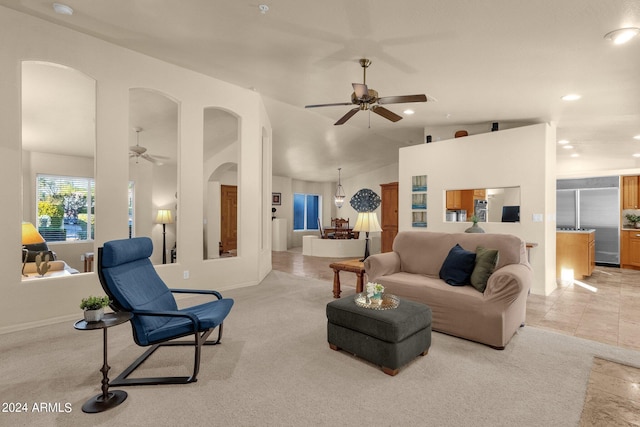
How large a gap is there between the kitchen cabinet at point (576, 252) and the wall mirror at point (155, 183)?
24.5ft

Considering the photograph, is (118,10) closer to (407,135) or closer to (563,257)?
(407,135)

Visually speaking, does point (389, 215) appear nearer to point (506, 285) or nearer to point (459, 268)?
point (459, 268)

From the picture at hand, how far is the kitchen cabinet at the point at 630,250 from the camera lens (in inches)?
270

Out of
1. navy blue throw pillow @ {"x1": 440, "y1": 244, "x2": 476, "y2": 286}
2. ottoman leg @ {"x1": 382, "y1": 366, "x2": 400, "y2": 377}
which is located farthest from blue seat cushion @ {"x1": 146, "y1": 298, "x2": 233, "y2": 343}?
navy blue throw pillow @ {"x1": 440, "y1": 244, "x2": 476, "y2": 286}

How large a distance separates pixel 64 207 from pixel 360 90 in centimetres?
676

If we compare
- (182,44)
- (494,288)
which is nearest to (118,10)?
(182,44)

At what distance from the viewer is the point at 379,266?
375 cm

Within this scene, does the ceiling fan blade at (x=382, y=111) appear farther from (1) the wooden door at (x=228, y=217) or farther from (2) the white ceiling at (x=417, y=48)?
(1) the wooden door at (x=228, y=217)

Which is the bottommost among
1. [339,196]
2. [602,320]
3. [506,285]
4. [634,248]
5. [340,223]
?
[602,320]

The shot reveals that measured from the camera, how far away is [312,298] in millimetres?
4414

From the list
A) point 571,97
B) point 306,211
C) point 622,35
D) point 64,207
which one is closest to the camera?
point 622,35

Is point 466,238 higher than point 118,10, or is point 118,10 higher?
point 118,10

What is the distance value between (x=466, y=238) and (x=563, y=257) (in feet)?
12.6

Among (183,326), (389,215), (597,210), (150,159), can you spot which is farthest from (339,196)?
(183,326)
